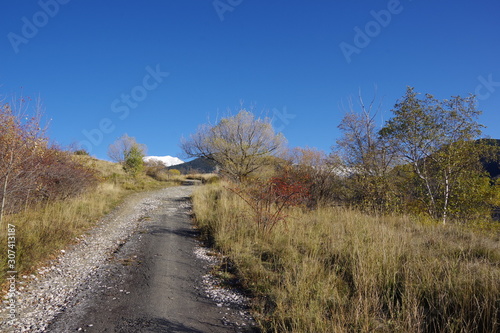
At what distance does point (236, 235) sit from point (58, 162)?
9763 mm

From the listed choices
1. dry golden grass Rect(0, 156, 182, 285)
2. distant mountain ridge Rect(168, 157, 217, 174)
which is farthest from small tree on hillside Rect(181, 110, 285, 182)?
dry golden grass Rect(0, 156, 182, 285)

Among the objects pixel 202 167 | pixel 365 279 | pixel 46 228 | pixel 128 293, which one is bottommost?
pixel 128 293

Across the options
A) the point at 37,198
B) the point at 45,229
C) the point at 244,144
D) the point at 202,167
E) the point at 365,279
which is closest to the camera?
the point at 365,279

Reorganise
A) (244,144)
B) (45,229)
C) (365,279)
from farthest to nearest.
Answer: (244,144)
(45,229)
(365,279)

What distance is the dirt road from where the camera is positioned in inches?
136

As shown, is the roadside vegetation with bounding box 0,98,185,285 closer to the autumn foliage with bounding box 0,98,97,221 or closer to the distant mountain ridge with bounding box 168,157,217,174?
the autumn foliage with bounding box 0,98,97,221

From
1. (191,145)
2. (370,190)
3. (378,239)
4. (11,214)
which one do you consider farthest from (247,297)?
(191,145)

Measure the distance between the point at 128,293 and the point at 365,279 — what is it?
3772 millimetres

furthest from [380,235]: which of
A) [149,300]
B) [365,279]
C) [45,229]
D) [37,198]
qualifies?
[37,198]

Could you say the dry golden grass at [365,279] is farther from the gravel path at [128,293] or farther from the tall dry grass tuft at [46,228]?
the tall dry grass tuft at [46,228]

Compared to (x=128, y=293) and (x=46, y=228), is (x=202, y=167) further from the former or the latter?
(x=128, y=293)

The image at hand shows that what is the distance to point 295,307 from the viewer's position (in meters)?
3.60

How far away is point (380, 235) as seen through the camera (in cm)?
583

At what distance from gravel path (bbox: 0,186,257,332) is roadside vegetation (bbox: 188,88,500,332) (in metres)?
0.61
